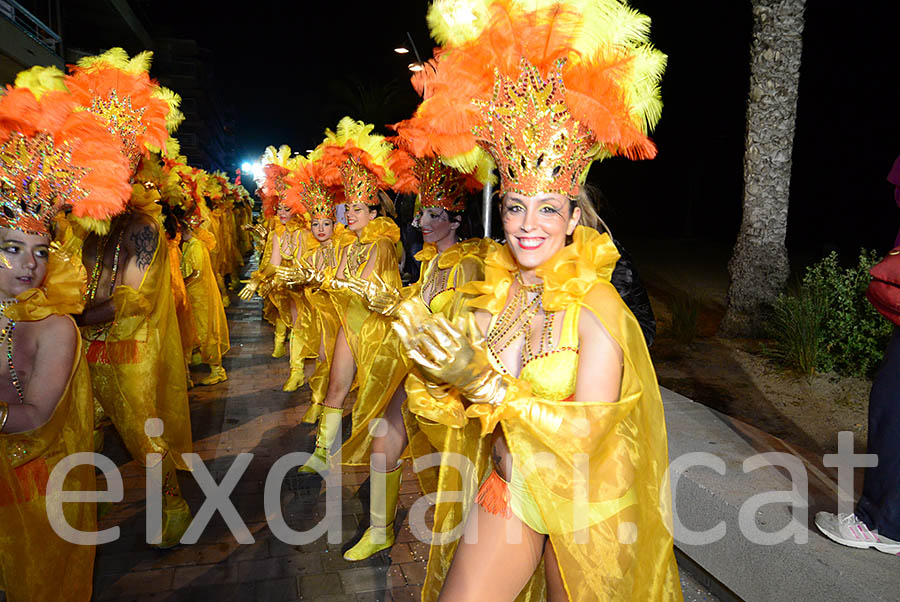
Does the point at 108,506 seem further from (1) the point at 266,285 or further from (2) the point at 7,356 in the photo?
(1) the point at 266,285

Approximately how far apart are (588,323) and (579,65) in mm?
899

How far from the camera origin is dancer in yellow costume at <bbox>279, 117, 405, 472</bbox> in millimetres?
4074

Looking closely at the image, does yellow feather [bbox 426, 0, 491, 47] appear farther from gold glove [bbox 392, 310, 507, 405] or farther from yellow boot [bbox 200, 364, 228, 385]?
yellow boot [bbox 200, 364, 228, 385]

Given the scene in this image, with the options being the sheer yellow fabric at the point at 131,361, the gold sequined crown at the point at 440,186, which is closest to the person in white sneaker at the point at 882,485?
the gold sequined crown at the point at 440,186

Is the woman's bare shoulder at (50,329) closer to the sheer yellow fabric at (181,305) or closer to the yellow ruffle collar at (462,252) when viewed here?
the yellow ruffle collar at (462,252)

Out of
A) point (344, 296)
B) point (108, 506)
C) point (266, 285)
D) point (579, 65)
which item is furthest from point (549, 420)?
point (266, 285)

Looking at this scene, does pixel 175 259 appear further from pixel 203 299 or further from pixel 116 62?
pixel 116 62

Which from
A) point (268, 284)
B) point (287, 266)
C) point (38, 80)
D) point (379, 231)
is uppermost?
point (38, 80)

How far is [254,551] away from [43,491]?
54.6 inches

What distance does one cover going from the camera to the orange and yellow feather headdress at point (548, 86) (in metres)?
2.15

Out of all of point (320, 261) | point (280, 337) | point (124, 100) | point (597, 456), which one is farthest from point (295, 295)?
point (597, 456)

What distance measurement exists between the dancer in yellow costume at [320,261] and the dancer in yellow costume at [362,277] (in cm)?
22

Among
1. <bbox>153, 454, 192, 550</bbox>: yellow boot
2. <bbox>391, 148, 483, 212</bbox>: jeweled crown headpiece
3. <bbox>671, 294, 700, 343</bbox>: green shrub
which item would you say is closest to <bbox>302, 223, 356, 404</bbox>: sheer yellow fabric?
<bbox>391, 148, 483, 212</bbox>: jeweled crown headpiece

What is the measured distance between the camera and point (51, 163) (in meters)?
2.67
